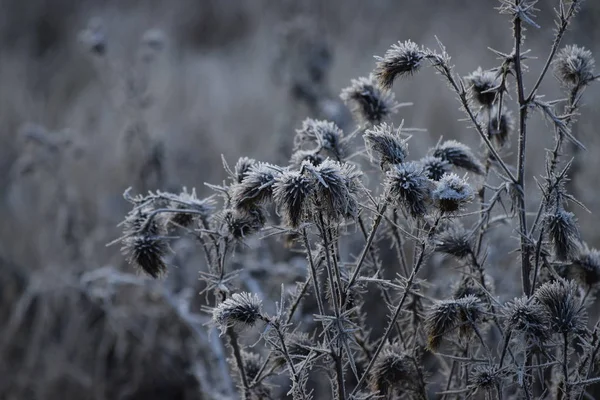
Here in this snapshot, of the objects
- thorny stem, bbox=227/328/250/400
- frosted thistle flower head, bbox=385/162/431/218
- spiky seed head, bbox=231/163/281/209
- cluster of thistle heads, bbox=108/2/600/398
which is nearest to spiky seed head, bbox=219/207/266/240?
cluster of thistle heads, bbox=108/2/600/398

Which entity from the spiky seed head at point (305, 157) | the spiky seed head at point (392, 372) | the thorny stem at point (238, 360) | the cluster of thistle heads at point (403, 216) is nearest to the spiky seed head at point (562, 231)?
the cluster of thistle heads at point (403, 216)

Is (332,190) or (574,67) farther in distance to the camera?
(574,67)

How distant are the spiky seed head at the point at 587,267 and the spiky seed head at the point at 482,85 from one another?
460mm

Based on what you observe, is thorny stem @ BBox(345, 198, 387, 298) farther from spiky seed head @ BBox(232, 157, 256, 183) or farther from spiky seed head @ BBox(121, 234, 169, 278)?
spiky seed head @ BBox(121, 234, 169, 278)

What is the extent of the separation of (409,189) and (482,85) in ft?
1.64

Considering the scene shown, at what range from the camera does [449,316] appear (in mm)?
1629

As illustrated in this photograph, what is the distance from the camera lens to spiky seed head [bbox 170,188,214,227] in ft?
5.82

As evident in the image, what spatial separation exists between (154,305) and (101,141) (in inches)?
79.3

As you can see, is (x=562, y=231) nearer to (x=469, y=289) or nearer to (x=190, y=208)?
(x=469, y=289)

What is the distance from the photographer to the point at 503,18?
8.10 m

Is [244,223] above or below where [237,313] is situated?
above

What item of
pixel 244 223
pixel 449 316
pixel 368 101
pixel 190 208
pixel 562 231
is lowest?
pixel 449 316

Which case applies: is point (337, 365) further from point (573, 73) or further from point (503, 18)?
point (503, 18)

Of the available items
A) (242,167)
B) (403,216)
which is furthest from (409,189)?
(242,167)
